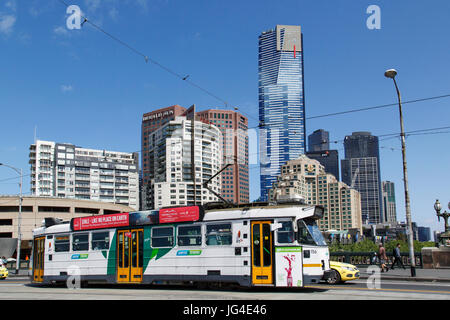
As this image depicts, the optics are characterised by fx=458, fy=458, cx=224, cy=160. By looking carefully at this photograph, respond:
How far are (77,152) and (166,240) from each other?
17295cm

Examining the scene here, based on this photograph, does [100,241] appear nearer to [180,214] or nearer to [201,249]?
[180,214]

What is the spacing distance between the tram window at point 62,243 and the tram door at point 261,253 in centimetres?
984

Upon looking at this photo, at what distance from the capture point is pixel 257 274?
15961mm

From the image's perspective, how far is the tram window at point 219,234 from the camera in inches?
664

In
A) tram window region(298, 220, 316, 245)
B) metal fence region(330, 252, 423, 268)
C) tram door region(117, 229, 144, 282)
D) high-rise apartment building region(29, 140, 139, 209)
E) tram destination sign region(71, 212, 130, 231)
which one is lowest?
metal fence region(330, 252, 423, 268)

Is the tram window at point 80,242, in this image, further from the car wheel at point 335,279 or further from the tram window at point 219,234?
the car wheel at point 335,279

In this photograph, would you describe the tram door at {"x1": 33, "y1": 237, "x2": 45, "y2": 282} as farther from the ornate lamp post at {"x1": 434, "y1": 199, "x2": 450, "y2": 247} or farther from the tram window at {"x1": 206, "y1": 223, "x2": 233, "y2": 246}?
the ornate lamp post at {"x1": 434, "y1": 199, "x2": 450, "y2": 247}

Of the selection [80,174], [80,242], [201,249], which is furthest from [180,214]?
[80,174]

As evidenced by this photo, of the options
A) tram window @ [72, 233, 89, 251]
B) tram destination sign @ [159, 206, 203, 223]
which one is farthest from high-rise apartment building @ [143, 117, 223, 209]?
tram destination sign @ [159, 206, 203, 223]

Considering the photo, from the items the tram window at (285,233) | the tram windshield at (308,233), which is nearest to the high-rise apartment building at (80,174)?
the tram windshield at (308,233)

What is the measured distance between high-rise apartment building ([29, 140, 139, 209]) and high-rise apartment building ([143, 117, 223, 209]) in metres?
12.5

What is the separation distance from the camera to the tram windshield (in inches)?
623
